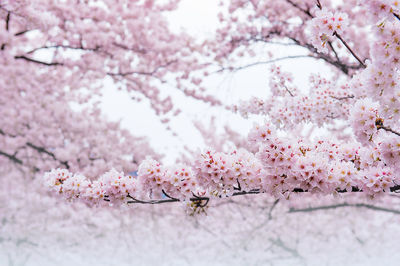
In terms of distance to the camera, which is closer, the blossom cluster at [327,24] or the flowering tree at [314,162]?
the flowering tree at [314,162]

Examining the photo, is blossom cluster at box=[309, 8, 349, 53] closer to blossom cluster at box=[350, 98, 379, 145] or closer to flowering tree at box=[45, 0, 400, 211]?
flowering tree at box=[45, 0, 400, 211]

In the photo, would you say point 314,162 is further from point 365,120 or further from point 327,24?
point 327,24

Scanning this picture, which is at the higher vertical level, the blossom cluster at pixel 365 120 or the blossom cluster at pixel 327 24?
the blossom cluster at pixel 327 24

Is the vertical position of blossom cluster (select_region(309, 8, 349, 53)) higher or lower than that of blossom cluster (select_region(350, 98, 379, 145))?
higher

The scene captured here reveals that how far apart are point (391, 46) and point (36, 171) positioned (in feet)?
37.4

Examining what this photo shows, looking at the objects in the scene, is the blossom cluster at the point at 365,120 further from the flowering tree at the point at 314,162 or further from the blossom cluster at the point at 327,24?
the blossom cluster at the point at 327,24

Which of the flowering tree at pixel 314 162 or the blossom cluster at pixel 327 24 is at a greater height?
the blossom cluster at pixel 327 24

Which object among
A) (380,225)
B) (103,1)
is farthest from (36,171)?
(380,225)

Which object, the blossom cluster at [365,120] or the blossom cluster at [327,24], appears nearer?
the blossom cluster at [365,120]

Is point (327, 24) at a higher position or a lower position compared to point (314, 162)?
higher

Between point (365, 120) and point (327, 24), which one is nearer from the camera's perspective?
point (365, 120)

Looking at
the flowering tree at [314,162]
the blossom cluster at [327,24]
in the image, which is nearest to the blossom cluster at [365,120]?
the flowering tree at [314,162]

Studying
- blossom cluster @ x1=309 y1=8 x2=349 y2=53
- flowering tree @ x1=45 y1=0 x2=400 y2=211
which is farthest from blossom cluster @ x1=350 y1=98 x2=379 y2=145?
blossom cluster @ x1=309 y1=8 x2=349 y2=53

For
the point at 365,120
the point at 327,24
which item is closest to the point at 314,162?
the point at 365,120
